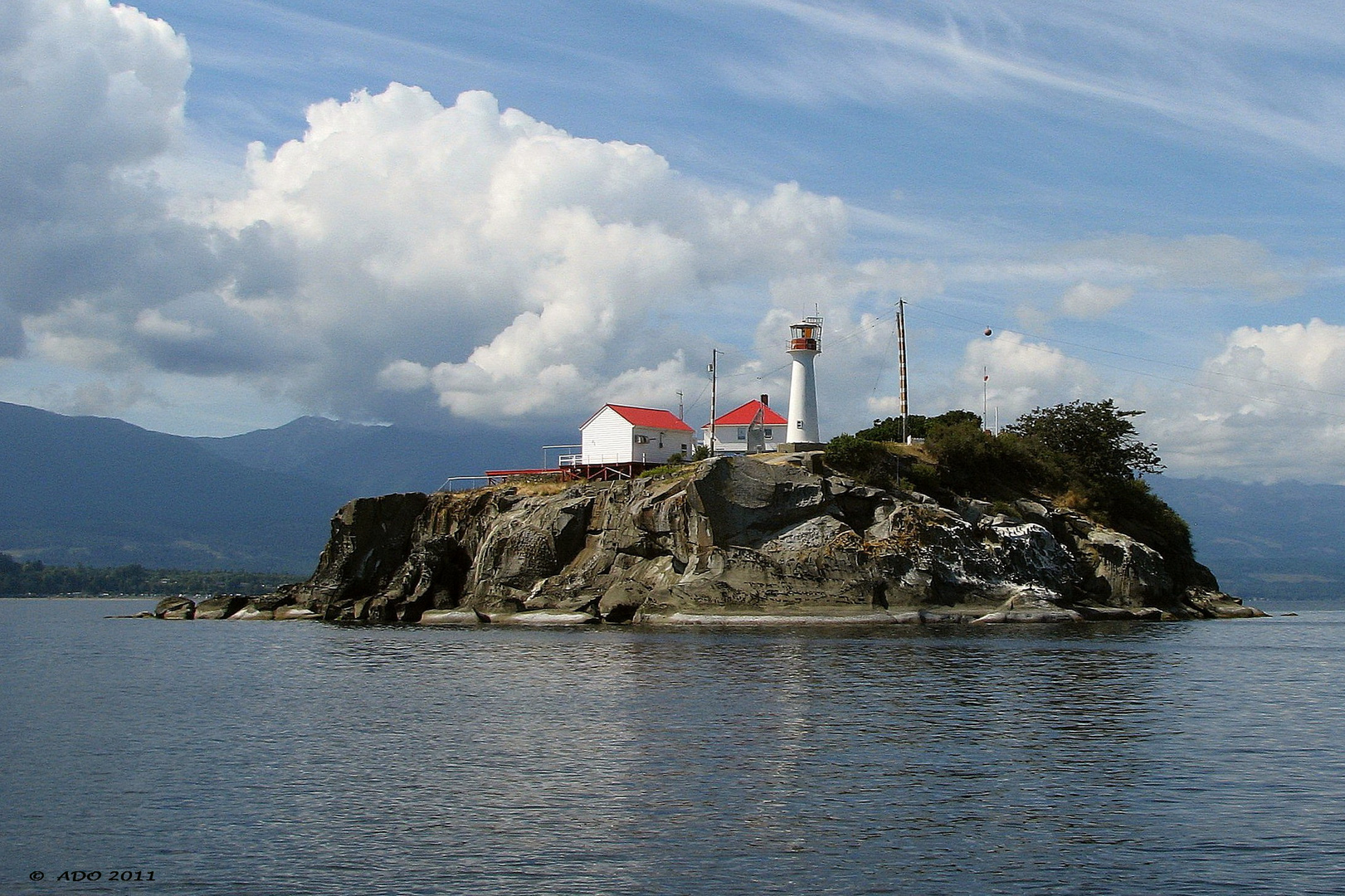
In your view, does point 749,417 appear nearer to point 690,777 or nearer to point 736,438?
point 736,438

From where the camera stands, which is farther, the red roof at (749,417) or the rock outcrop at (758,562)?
the red roof at (749,417)

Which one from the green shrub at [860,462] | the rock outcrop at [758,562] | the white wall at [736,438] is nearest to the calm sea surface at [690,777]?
the rock outcrop at [758,562]

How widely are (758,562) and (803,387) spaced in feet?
77.3

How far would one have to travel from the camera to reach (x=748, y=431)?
325ft

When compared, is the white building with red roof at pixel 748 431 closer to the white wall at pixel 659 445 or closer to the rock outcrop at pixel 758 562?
the white wall at pixel 659 445

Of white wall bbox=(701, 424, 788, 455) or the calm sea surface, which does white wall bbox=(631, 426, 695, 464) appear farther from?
the calm sea surface

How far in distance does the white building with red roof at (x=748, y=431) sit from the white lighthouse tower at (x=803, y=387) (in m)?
9.89

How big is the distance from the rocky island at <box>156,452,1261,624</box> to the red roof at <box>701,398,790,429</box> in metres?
18.5

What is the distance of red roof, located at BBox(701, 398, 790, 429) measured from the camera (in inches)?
3930

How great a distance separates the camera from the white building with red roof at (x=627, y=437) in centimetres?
9462

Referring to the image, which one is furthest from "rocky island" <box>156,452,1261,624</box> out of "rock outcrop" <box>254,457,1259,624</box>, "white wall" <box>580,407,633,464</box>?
"white wall" <box>580,407,633,464</box>

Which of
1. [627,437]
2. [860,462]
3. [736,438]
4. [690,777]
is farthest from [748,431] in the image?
[690,777]

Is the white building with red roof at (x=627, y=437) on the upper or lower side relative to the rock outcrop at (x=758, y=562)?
upper

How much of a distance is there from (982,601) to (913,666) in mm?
26605
